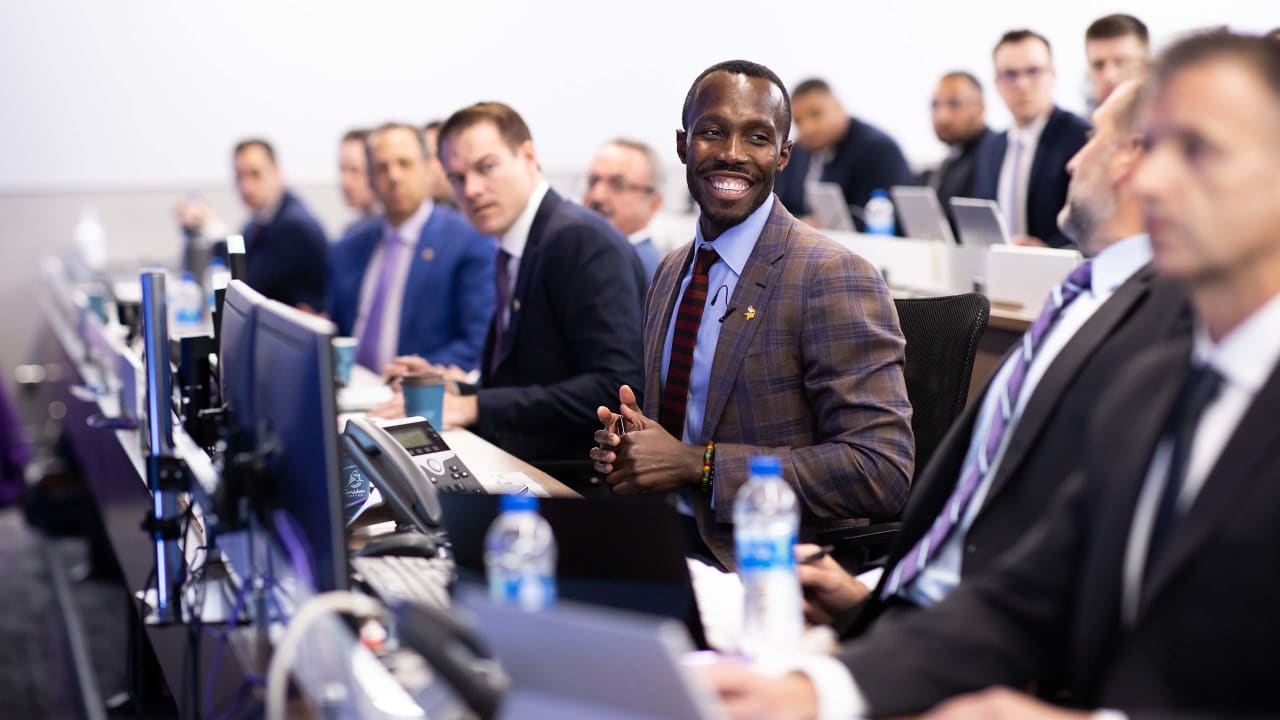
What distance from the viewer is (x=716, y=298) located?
224 cm

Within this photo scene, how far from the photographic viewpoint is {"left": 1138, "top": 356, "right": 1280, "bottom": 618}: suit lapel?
41.1 inches

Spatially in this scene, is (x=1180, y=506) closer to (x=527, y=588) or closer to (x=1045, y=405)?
(x=1045, y=405)

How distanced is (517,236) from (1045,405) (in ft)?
6.09

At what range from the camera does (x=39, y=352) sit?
6.98 metres

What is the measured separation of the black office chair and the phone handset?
93 cm

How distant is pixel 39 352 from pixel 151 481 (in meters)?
5.49

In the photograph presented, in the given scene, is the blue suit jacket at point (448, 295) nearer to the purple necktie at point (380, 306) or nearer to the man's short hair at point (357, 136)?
the purple necktie at point (380, 306)

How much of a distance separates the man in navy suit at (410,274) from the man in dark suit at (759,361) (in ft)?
6.07

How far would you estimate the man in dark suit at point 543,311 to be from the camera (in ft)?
9.39

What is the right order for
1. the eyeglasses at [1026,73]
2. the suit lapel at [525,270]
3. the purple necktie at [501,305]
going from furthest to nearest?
the eyeglasses at [1026,73] < the purple necktie at [501,305] < the suit lapel at [525,270]

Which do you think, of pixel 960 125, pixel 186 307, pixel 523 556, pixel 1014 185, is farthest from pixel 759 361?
pixel 960 125

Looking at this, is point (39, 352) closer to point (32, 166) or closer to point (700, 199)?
point (32, 166)

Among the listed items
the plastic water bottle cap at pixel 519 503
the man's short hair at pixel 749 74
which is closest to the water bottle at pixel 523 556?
the plastic water bottle cap at pixel 519 503

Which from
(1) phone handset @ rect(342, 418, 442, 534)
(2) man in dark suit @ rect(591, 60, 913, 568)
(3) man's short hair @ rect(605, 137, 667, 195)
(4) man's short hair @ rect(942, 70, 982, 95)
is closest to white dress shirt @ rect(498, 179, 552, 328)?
(2) man in dark suit @ rect(591, 60, 913, 568)
